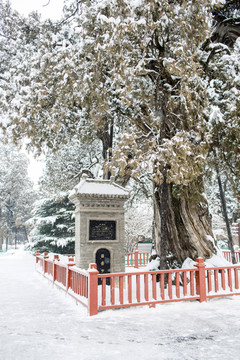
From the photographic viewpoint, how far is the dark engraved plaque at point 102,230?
9.19 m

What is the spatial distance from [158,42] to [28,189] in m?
45.0

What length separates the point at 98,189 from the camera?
9.47m

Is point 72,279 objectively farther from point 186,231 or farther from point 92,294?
point 186,231

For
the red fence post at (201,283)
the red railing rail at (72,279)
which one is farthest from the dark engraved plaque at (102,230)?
the red fence post at (201,283)

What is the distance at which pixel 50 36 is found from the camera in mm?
9711

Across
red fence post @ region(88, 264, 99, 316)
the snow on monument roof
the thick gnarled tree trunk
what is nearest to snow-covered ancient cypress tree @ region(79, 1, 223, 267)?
the thick gnarled tree trunk

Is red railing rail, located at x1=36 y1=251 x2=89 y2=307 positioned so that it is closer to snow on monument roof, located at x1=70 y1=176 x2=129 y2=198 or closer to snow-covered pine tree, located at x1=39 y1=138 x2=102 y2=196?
snow on monument roof, located at x1=70 y1=176 x2=129 y2=198

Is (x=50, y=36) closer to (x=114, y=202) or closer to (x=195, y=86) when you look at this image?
(x=195, y=86)

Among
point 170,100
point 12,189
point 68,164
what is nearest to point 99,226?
point 170,100

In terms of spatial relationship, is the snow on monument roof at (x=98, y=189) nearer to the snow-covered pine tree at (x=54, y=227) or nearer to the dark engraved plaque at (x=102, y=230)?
the dark engraved plaque at (x=102, y=230)

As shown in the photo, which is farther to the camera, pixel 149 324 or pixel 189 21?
pixel 189 21

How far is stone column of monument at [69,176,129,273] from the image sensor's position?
9031 millimetres

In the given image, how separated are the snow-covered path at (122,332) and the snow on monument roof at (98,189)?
305 centimetres

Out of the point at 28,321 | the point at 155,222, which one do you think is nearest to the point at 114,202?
the point at 155,222
